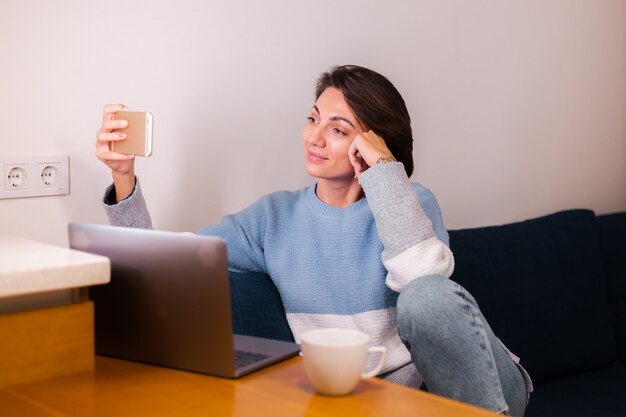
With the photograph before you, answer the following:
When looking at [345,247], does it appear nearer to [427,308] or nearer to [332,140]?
[332,140]

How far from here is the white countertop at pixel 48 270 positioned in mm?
1088

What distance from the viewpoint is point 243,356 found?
50.2 inches

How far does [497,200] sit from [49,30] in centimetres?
158

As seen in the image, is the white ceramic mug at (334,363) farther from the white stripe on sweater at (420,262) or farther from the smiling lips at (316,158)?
the smiling lips at (316,158)

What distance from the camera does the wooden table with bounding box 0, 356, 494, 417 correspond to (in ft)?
3.51

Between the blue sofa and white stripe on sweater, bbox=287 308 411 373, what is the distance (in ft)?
1.67

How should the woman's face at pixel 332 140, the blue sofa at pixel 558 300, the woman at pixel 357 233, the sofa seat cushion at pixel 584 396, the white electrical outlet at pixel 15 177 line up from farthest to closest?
the blue sofa at pixel 558 300, the sofa seat cushion at pixel 584 396, the woman's face at pixel 332 140, the white electrical outlet at pixel 15 177, the woman at pixel 357 233

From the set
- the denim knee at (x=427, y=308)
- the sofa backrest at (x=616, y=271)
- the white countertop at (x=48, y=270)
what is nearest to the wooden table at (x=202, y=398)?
the white countertop at (x=48, y=270)

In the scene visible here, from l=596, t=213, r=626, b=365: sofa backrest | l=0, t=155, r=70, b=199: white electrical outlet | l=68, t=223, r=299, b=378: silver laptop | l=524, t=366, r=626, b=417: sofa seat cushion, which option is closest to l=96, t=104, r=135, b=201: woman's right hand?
l=0, t=155, r=70, b=199: white electrical outlet

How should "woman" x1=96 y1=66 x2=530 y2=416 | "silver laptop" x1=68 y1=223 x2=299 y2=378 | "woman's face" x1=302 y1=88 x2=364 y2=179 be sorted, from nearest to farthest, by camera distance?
"silver laptop" x1=68 y1=223 x2=299 y2=378 → "woman" x1=96 y1=66 x2=530 y2=416 → "woman's face" x1=302 y1=88 x2=364 y2=179

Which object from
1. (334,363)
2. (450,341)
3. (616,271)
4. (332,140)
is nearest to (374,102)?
(332,140)

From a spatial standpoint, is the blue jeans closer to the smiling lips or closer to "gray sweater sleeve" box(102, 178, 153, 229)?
the smiling lips

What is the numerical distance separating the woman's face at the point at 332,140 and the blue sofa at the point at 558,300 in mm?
553

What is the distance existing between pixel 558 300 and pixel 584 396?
0.93ft
